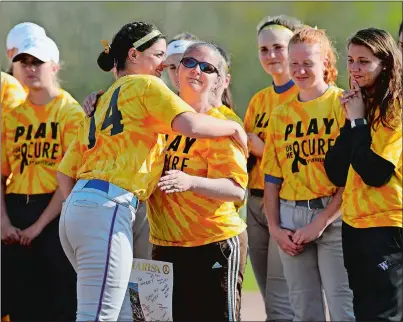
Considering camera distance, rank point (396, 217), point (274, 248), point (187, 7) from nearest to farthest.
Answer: point (396, 217) → point (274, 248) → point (187, 7)

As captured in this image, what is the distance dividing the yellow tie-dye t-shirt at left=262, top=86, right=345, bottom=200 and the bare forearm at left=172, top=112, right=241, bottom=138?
0.95 meters

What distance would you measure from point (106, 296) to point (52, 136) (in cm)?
197

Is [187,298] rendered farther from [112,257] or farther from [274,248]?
[274,248]

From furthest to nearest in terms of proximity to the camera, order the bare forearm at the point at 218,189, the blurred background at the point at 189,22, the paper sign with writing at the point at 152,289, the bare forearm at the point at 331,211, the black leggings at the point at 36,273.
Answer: the blurred background at the point at 189,22, the black leggings at the point at 36,273, the bare forearm at the point at 331,211, the paper sign with writing at the point at 152,289, the bare forearm at the point at 218,189

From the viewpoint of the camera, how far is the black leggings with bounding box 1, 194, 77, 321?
569cm

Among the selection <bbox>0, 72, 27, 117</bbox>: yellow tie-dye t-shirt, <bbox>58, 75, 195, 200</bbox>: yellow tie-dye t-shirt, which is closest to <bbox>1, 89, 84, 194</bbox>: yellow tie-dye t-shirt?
<bbox>0, 72, 27, 117</bbox>: yellow tie-dye t-shirt

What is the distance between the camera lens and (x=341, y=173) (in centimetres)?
479

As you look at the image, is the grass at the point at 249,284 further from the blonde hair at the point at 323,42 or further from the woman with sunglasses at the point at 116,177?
the woman with sunglasses at the point at 116,177

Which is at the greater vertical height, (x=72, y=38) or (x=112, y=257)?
(x=72, y=38)

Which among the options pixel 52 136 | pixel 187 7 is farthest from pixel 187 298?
pixel 187 7

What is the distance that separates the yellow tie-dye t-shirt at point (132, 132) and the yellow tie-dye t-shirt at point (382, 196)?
101 cm

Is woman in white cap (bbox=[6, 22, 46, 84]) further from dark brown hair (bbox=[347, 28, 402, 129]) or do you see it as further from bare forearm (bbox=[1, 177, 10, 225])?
dark brown hair (bbox=[347, 28, 402, 129])

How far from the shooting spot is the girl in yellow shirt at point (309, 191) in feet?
16.4

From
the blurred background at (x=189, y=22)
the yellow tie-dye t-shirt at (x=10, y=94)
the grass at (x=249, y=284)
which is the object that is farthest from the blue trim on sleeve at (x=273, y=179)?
the blurred background at (x=189, y=22)
